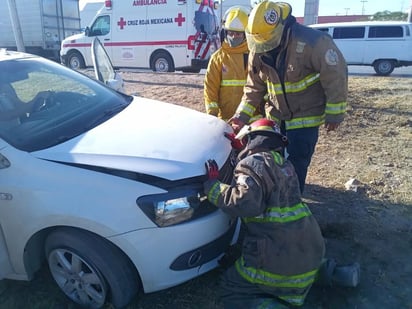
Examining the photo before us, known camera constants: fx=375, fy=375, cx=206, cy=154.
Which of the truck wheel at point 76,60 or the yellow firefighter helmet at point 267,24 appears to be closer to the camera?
the yellow firefighter helmet at point 267,24

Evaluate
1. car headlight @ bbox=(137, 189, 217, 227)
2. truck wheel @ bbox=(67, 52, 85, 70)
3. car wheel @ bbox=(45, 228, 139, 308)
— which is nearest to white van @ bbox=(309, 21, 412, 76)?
truck wheel @ bbox=(67, 52, 85, 70)

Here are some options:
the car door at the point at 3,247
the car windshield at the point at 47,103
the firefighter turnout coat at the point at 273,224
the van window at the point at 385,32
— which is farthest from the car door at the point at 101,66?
the van window at the point at 385,32

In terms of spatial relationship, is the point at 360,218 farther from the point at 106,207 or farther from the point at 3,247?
the point at 3,247

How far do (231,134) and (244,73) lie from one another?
892mm

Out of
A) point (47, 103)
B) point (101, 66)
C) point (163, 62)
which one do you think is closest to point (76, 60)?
point (163, 62)

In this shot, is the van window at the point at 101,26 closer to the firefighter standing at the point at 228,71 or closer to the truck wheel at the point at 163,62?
the truck wheel at the point at 163,62

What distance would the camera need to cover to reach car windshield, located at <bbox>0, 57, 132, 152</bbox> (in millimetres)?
2398

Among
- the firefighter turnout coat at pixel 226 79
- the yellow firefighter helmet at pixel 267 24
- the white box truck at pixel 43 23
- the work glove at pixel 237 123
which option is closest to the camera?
the yellow firefighter helmet at pixel 267 24

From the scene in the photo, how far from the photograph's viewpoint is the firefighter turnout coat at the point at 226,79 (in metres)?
3.48

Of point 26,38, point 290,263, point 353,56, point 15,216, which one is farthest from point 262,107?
point 26,38

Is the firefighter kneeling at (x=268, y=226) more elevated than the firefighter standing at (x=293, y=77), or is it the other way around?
the firefighter standing at (x=293, y=77)

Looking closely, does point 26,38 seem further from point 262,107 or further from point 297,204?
point 297,204

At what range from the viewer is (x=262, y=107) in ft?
11.7

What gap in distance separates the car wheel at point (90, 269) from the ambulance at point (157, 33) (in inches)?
388
